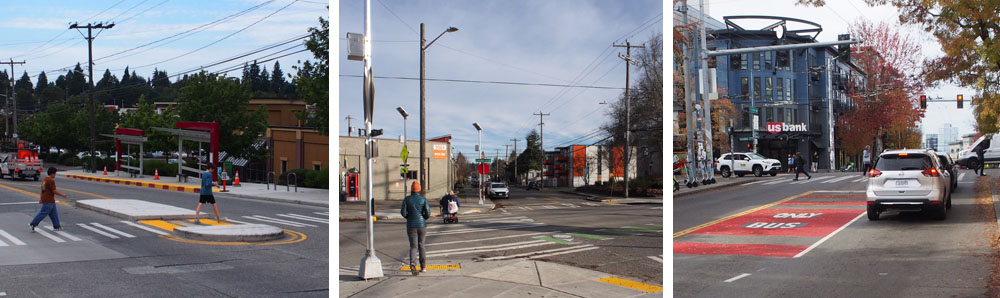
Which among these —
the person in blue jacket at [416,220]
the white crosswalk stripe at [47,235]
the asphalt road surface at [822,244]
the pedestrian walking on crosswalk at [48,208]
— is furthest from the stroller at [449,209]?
the pedestrian walking on crosswalk at [48,208]

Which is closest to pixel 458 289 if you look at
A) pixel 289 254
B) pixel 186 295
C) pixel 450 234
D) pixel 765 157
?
pixel 450 234

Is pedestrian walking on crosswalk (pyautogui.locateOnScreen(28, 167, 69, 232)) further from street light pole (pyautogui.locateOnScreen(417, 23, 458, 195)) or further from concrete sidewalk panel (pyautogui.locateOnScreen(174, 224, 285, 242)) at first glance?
street light pole (pyautogui.locateOnScreen(417, 23, 458, 195))

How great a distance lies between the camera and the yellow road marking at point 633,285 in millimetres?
3305

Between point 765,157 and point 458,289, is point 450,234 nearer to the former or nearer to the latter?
point 458,289

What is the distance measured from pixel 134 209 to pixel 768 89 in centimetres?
693

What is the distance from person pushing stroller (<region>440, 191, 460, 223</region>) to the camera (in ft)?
11.6

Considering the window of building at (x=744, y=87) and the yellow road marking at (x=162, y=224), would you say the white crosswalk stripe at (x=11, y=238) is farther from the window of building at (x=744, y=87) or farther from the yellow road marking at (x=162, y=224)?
the window of building at (x=744, y=87)

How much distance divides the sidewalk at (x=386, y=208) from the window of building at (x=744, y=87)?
3545mm

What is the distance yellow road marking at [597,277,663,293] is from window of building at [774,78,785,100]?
3138 millimetres

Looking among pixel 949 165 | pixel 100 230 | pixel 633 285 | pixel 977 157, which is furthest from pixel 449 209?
pixel 977 157

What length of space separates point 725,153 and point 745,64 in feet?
4.20

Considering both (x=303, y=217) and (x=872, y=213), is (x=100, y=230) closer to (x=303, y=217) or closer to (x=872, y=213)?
(x=303, y=217)

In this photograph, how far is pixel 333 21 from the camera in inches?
151

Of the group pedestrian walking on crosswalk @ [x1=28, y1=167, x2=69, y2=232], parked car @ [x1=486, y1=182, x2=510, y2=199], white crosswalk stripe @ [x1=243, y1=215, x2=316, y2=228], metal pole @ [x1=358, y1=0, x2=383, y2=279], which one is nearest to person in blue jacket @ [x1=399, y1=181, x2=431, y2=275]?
metal pole @ [x1=358, y1=0, x2=383, y2=279]
